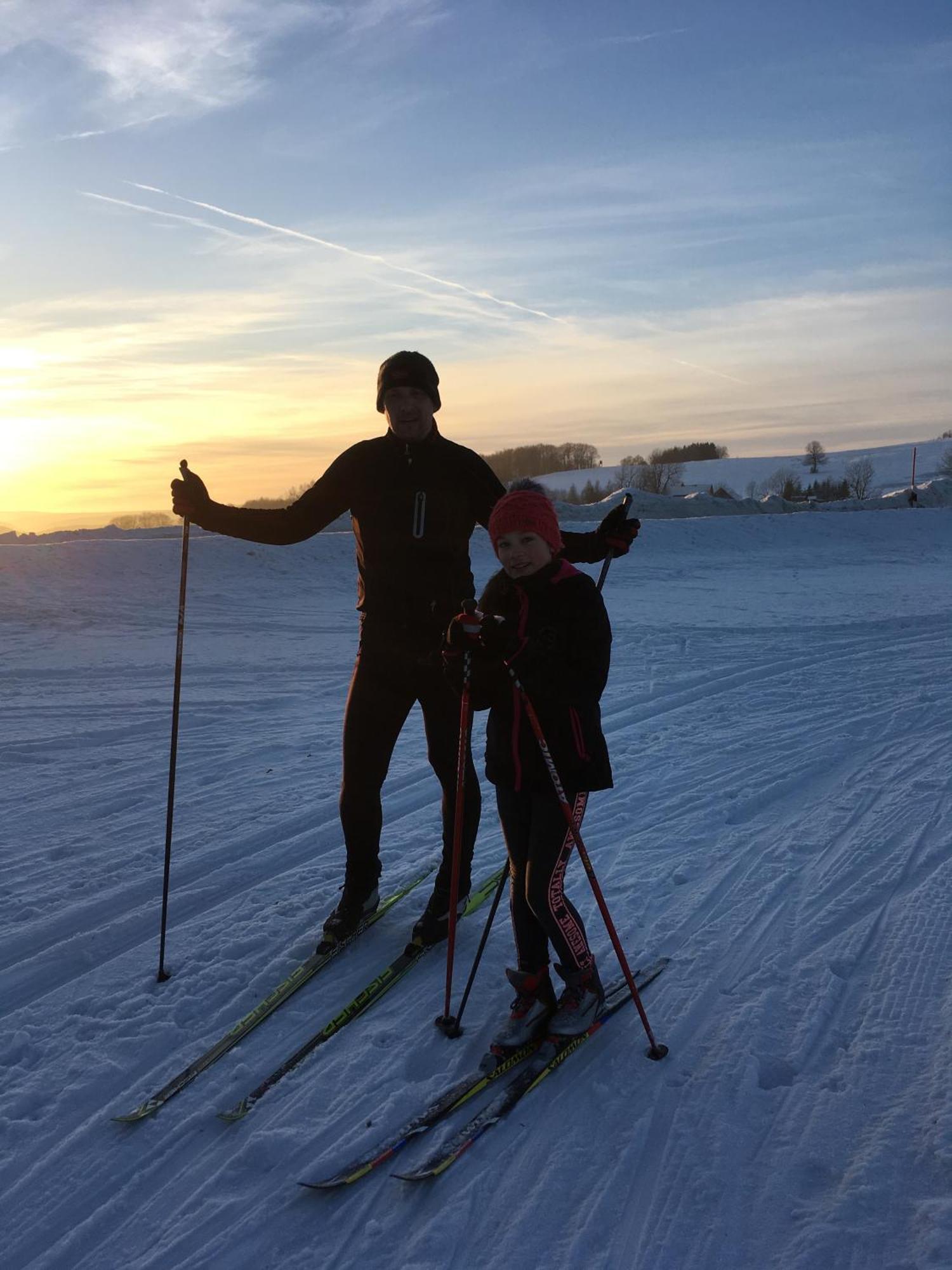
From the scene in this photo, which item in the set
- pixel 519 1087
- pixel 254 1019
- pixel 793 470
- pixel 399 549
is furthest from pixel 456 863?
pixel 793 470

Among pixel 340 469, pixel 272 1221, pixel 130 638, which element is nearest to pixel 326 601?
pixel 130 638

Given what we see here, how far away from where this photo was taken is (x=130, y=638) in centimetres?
1161

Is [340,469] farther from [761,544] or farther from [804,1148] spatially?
[761,544]

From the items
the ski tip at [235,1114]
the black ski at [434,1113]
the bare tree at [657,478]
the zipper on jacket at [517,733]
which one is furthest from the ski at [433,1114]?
the bare tree at [657,478]

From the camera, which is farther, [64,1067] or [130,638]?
[130,638]

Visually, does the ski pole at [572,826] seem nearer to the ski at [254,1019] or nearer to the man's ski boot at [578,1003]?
the man's ski boot at [578,1003]

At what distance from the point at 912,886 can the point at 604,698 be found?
4197mm

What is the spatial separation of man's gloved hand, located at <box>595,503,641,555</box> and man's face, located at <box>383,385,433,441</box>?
0.85m

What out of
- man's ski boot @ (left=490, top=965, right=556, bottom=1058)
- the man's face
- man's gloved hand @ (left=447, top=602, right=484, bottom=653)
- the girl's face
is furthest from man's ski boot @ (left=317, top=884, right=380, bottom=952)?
the man's face

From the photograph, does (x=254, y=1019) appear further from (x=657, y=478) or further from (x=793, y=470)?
(x=793, y=470)

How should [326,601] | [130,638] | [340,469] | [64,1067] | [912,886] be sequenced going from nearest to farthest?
1. [64,1067]
2. [340,469]
3. [912,886]
4. [130,638]
5. [326,601]

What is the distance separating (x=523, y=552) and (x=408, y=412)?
1032 millimetres

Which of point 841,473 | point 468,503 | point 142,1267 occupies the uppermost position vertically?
point 841,473

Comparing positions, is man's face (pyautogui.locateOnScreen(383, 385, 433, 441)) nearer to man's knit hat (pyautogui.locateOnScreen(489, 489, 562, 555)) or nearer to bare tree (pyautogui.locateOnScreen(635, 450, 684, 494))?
man's knit hat (pyautogui.locateOnScreen(489, 489, 562, 555))
